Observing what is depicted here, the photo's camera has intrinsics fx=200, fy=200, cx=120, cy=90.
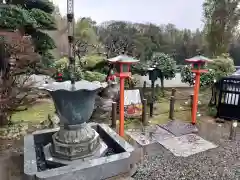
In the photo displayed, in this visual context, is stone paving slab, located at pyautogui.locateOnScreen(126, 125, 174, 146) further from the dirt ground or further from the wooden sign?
the dirt ground

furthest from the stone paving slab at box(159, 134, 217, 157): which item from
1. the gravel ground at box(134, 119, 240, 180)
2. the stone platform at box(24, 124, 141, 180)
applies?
the stone platform at box(24, 124, 141, 180)

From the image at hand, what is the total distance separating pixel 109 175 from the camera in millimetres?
3197

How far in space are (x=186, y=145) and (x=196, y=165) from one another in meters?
0.85

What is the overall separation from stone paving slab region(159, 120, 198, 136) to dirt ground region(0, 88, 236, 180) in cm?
364

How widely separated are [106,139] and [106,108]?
220 cm

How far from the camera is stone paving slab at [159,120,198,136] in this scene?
5.32 meters

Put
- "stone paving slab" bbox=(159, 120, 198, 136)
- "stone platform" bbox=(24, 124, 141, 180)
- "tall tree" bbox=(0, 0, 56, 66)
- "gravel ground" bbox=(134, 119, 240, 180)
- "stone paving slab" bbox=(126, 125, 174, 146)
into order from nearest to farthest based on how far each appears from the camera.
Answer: "stone platform" bbox=(24, 124, 141, 180) → "gravel ground" bbox=(134, 119, 240, 180) → "stone paving slab" bbox=(126, 125, 174, 146) → "stone paving slab" bbox=(159, 120, 198, 136) → "tall tree" bbox=(0, 0, 56, 66)

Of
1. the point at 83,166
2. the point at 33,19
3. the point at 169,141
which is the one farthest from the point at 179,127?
the point at 33,19

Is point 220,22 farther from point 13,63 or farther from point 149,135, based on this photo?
point 13,63

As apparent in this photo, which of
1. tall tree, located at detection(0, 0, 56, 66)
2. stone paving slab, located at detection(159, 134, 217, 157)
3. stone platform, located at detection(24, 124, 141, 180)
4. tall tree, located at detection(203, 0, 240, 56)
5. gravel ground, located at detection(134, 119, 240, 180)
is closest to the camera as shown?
stone platform, located at detection(24, 124, 141, 180)

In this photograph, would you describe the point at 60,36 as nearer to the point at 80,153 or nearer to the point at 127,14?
the point at 127,14

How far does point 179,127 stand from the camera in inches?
222

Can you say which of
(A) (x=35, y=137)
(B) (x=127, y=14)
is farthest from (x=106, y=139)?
(B) (x=127, y=14)

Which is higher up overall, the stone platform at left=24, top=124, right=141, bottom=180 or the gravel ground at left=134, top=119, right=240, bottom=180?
the stone platform at left=24, top=124, right=141, bottom=180
